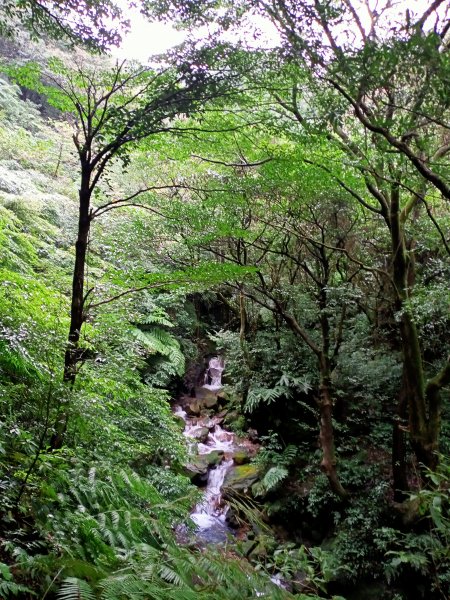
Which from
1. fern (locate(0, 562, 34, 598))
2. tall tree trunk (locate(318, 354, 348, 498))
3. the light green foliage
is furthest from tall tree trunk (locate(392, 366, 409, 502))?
fern (locate(0, 562, 34, 598))

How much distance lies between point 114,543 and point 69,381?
123cm

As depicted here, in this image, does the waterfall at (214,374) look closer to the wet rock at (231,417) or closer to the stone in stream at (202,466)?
the wet rock at (231,417)

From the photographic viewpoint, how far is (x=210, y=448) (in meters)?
10.2

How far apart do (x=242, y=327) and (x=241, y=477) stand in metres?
3.34

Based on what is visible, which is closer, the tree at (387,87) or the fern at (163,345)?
the tree at (387,87)

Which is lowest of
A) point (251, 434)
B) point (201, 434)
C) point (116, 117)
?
point (201, 434)

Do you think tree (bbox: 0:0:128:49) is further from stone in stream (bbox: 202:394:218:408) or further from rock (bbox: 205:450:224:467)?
stone in stream (bbox: 202:394:218:408)

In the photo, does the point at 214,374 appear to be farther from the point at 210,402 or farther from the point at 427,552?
the point at 427,552

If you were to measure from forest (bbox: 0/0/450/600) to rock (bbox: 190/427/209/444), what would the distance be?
0.37 feet

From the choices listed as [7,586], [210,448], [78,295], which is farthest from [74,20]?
[210,448]

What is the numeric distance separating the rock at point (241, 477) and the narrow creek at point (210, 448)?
0.17 metres

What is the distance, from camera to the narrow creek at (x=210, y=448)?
7.66 meters

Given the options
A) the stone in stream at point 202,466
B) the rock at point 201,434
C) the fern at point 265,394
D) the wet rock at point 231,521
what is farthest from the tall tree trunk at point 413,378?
the rock at point 201,434

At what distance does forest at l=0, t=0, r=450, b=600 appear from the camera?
8.37ft
